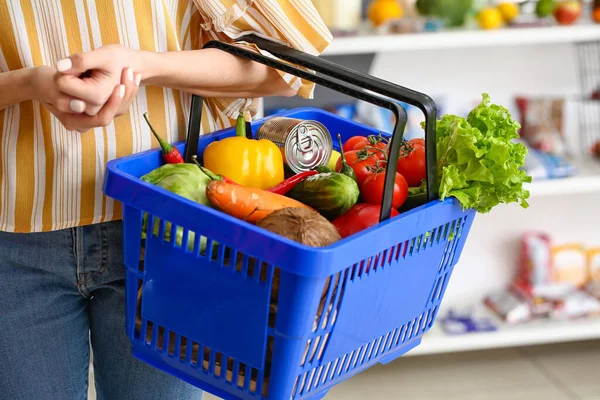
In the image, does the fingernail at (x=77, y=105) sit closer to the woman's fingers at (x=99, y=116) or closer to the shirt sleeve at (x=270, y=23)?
the woman's fingers at (x=99, y=116)

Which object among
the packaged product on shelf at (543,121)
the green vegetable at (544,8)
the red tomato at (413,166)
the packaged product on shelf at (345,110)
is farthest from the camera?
the packaged product on shelf at (543,121)

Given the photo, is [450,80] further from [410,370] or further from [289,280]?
[289,280]

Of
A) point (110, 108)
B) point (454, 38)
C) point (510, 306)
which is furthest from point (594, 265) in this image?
point (110, 108)

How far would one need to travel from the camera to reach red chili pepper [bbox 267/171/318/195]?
37.9 inches

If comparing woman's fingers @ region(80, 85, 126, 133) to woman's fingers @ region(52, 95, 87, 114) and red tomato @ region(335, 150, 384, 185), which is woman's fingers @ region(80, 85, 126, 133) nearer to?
woman's fingers @ region(52, 95, 87, 114)

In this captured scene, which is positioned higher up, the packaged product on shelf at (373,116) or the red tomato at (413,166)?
the red tomato at (413,166)

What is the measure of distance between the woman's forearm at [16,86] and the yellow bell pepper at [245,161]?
225 millimetres

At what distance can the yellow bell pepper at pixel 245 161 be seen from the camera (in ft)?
3.19

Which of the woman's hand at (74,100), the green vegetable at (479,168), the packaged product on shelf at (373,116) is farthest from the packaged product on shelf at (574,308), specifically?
the woman's hand at (74,100)

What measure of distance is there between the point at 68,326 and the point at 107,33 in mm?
388

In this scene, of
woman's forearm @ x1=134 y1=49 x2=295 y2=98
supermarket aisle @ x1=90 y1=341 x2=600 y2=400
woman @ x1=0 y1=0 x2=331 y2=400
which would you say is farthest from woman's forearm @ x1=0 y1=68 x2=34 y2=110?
supermarket aisle @ x1=90 y1=341 x2=600 y2=400

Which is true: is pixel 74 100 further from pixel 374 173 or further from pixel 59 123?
pixel 374 173

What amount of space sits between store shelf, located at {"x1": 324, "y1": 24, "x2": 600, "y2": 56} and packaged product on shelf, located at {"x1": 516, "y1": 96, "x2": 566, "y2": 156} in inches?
13.5

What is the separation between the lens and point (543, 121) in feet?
8.60
